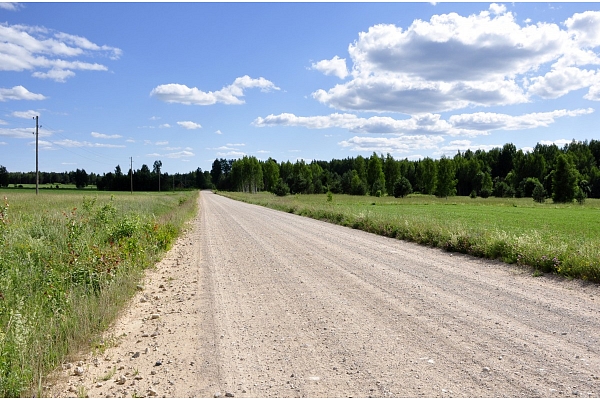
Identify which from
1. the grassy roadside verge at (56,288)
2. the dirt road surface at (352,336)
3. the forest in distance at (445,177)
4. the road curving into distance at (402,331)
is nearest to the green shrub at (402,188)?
the forest in distance at (445,177)

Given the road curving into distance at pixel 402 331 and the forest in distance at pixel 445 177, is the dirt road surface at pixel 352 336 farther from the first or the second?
the forest in distance at pixel 445 177

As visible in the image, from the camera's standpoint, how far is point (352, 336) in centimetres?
556

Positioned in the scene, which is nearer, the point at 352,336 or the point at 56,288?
the point at 352,336

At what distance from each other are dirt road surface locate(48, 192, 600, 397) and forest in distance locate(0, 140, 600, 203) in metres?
72.8

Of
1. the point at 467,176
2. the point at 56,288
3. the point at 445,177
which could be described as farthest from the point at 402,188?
the point at 56,288

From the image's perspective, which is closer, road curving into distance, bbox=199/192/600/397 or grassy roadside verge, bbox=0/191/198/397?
road curving into distance, bbox=199/192/600/397

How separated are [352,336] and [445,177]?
3878 inches

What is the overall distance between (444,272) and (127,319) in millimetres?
6828

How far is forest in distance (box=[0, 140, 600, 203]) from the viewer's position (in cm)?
8462

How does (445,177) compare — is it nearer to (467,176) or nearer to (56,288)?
(467,176)

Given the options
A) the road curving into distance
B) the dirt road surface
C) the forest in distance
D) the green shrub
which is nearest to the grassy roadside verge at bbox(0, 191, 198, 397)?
the dirt road surface

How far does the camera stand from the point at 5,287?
7391 millimetres

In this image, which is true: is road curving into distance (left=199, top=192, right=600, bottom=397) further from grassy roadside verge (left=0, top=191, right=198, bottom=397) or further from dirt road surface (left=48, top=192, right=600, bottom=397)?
grassy roadside verge (left=0, top=191, right=198, bottom=397)

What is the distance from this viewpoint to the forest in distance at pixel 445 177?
3332 inches
